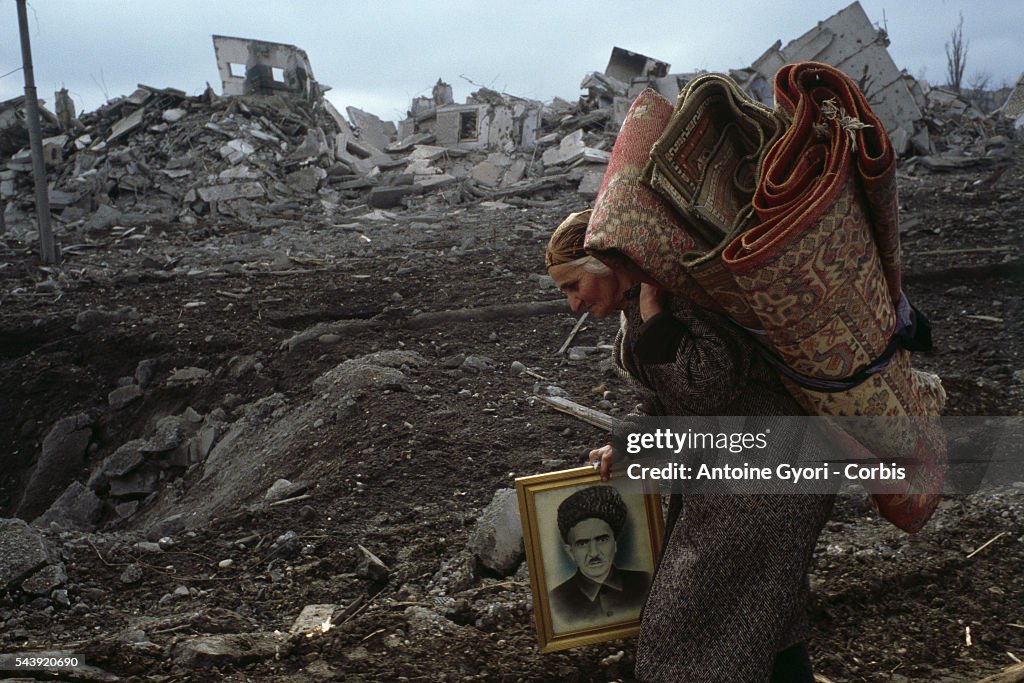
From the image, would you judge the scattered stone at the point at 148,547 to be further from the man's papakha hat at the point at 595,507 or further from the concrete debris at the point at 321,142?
the concrete debris at the point at 321,142

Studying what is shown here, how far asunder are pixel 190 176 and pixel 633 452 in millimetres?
14349

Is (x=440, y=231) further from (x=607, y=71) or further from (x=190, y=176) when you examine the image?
(x=607, y=71)

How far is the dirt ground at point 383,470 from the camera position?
303 centimetres

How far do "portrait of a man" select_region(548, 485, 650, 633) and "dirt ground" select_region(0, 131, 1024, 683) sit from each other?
52 cm

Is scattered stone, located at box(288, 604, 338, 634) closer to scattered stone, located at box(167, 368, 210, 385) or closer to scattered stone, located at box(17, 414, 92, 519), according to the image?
scattered stone, located at box(167, 368, 210, 385)

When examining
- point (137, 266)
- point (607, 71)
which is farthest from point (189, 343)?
point (607, 71)

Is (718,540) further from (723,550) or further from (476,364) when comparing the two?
(476,364)

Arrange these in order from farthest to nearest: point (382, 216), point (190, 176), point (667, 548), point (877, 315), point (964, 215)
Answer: point (190, 176) < point (382, 216) < point (964, 215) < point (667, 548) < point (877, 315)

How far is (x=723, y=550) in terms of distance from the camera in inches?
80.4

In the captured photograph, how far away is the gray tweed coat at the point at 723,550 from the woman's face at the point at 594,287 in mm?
106

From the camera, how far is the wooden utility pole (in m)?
10.9

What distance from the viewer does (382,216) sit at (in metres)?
13.1

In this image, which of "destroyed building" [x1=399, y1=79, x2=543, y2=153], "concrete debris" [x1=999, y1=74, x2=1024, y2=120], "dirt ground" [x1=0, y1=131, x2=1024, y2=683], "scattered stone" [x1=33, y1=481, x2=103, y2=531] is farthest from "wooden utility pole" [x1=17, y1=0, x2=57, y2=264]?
"concrete debris" [x1=999, y1=74, x2=1024, y2=120]

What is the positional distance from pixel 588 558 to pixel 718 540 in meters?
0.48
